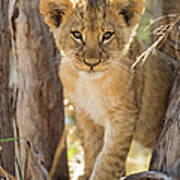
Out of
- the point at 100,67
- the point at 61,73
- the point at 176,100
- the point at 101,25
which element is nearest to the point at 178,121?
the point at 176,100

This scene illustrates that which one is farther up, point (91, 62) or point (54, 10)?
point (54, 10)

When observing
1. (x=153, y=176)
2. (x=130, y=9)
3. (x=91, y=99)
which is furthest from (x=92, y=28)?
(x=153, y=176)

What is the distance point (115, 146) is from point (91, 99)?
1.45ft

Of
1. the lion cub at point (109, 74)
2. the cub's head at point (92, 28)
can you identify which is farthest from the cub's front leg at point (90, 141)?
the cub's head at point (92, 28)

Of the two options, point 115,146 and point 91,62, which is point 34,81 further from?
point 115,146

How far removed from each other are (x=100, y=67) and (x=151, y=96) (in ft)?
2.54

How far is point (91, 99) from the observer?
3082 millimetres

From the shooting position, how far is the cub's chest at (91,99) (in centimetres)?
300

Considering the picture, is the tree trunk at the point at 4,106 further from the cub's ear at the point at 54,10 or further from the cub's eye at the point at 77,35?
the cub's eye at the point at 77,35

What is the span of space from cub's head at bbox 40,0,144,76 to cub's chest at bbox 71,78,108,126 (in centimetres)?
26

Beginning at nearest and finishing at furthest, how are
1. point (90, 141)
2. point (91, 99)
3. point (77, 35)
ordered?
point (77, 35) → point (91, 99) → point (90, 141)

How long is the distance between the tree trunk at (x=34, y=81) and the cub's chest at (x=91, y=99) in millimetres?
259

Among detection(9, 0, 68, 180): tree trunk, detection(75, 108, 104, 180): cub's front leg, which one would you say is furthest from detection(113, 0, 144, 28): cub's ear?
detection(75, 108, 104, 180): cub's front leg

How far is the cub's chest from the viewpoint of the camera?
9.85 feet
